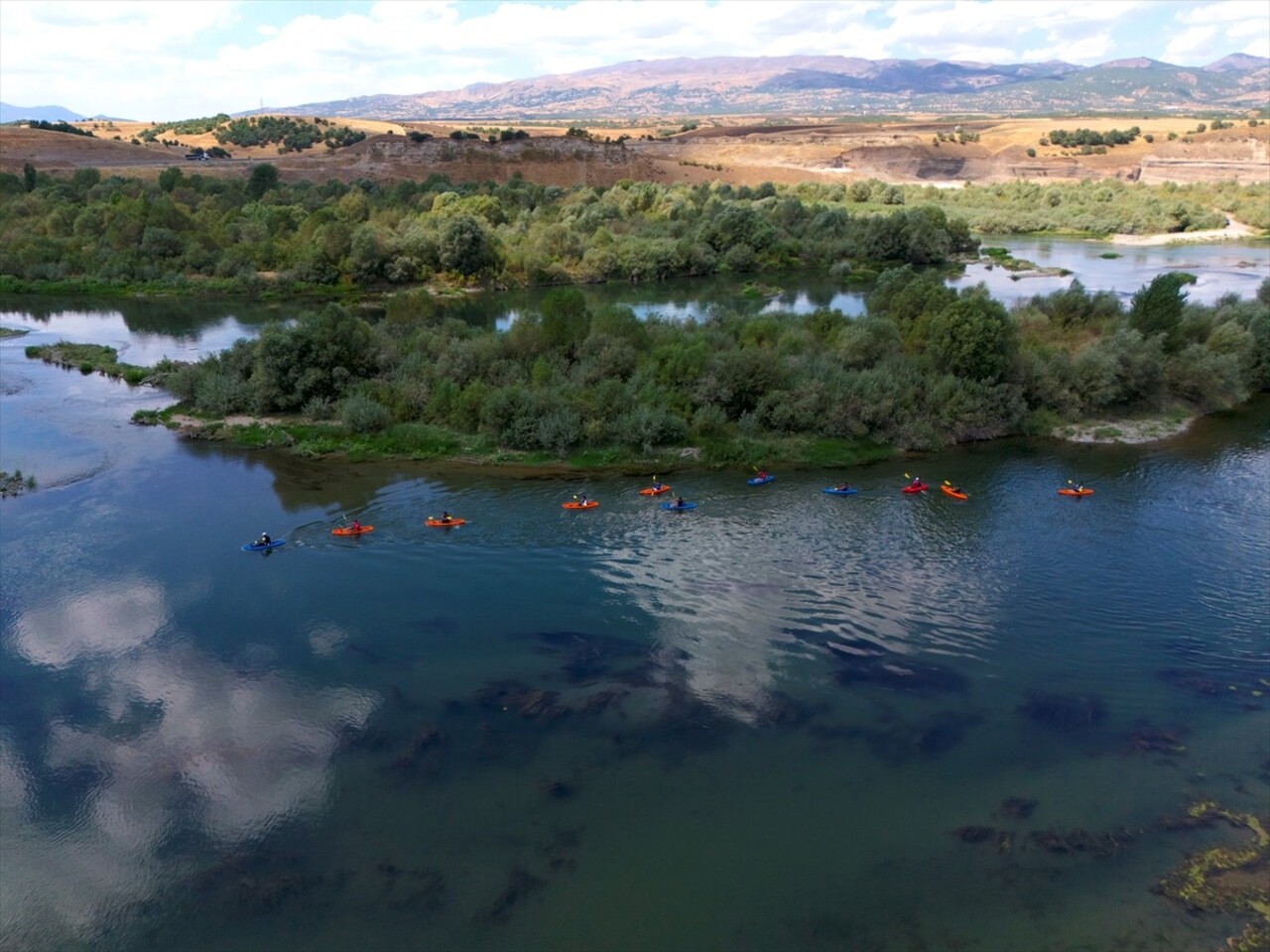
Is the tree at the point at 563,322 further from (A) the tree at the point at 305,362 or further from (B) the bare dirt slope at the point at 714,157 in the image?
(B) the bare dirt slope at the point at 714,157

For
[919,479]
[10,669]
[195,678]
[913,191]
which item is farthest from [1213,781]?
[913,191]

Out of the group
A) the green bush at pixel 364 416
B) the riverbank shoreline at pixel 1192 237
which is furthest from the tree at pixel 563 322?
the riverbank shoreline at pixel 1192 237

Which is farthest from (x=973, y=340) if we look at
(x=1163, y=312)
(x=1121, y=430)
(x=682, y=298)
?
(x=682, y=298)

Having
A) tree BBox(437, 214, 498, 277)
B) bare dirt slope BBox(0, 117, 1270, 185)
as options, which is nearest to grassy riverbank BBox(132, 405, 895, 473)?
tree BBox(437, 214, 498, 277)

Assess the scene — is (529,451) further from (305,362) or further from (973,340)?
(973,340)

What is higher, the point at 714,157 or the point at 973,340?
A: the point at 714,157

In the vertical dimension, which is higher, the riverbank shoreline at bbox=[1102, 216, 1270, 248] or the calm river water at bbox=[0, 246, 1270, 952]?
the riverbank shoreline at bbox=[1102, 216, 1270, 248]

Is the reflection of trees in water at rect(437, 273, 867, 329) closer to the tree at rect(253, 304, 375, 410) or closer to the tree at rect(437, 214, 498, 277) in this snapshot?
the tree at rect(437, 214, 498, 277)
